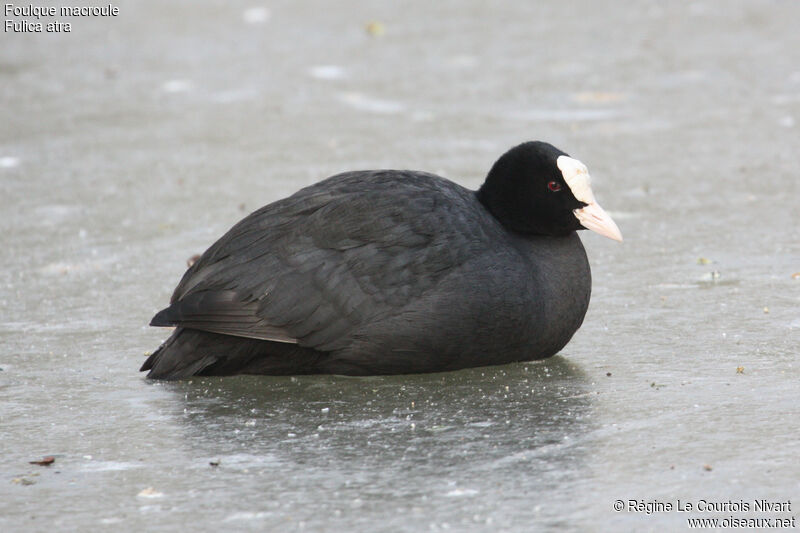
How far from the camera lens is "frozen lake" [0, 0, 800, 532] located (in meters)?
3.48

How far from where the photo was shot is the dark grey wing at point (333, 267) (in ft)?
14.7

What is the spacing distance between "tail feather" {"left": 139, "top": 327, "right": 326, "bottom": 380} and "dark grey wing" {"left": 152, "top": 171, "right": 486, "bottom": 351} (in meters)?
0.08

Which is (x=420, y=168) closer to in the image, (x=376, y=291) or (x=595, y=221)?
(x=595, y=221)

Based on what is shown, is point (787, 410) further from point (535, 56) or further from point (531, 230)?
point (535, 56)

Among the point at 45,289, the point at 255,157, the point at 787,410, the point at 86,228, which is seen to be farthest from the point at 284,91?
the point at 787,410

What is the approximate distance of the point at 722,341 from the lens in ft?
15.6

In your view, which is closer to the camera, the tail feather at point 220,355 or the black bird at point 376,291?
the black bird at point 376,291

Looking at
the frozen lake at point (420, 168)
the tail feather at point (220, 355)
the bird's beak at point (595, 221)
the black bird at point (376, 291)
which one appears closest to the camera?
the frozen lake at point (420, 168)

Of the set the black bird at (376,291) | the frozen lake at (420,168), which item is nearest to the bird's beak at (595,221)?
the black bird at (376,291)

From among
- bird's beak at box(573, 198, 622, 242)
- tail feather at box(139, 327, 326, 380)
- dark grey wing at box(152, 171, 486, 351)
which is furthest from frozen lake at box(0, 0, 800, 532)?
bird's beak at box(573, 198, 622, 242)

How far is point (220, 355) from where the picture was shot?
4.58 metres

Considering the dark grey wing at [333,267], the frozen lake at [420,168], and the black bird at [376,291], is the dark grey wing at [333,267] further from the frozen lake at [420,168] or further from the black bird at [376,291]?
the frozen lake at [420,168]

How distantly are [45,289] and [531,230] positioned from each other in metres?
2.36

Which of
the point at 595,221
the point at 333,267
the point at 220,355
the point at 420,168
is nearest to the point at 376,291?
the point at 333,267
